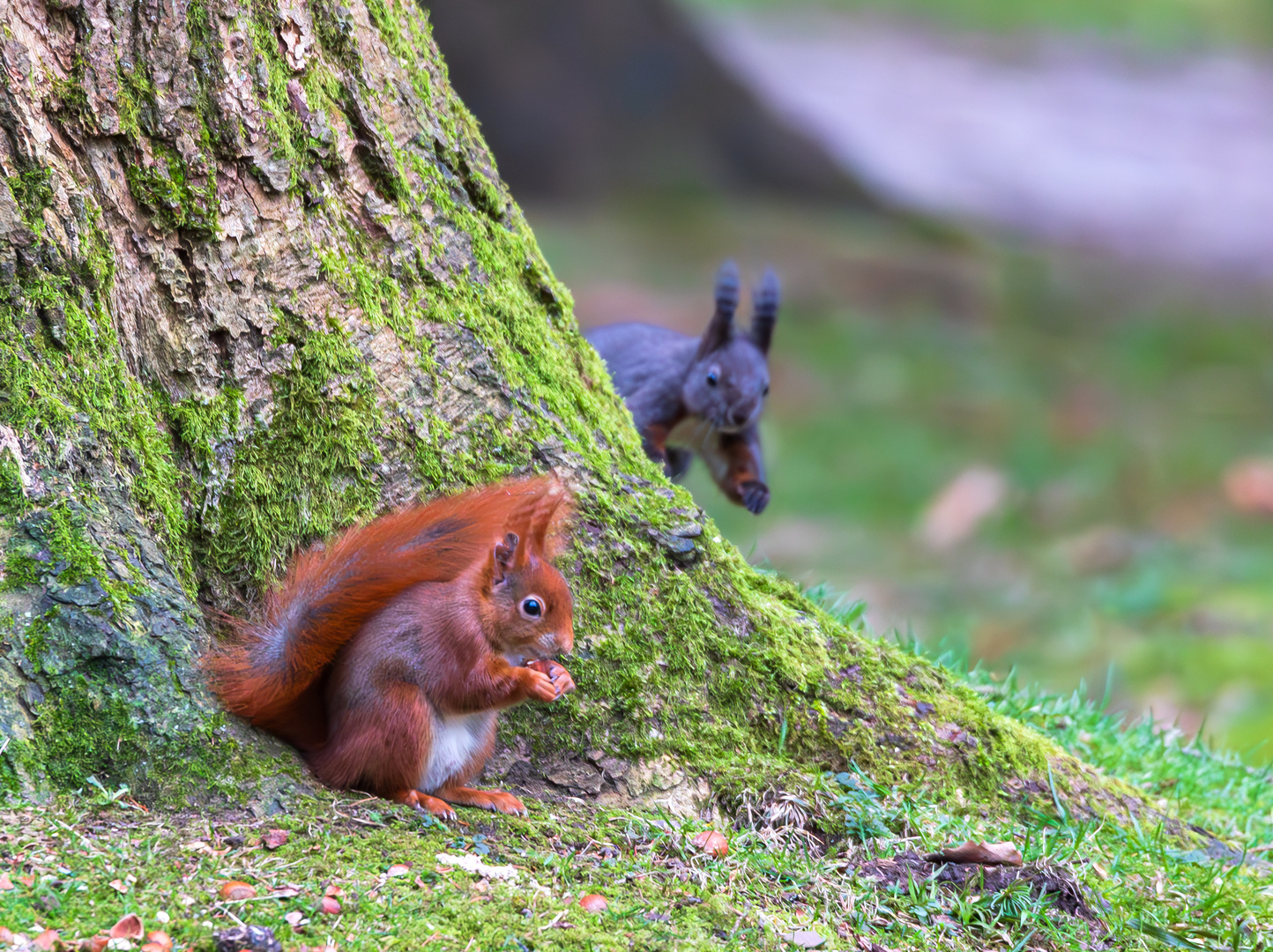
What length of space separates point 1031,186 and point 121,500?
12.6 metres

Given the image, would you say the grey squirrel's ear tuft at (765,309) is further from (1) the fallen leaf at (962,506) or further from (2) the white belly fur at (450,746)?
(1) the fallen leaf at (962,506)

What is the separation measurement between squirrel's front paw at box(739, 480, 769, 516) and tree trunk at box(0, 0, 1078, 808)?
1.29 meters

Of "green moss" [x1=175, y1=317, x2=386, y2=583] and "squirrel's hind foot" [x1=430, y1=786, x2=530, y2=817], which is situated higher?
"green moss" [x1=175, y1=317, x2=386, y2=583]

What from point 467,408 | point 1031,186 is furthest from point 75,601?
point 1031,186

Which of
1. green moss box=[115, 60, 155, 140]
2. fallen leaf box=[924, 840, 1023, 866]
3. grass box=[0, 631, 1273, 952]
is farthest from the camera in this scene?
fallen leaf box=[924, 840, 1023, 866]

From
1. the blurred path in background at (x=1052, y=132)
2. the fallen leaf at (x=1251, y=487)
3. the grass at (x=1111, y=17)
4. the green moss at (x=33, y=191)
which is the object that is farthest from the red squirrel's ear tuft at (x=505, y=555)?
the grass at (x=1111, y=17)

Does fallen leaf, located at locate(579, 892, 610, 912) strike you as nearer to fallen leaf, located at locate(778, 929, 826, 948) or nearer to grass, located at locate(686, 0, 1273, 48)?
fallen leaf, located at locate(778, 929, 826, 948)

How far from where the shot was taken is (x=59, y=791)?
6.55 feet

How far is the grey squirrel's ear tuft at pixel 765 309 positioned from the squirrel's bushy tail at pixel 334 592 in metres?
2.13

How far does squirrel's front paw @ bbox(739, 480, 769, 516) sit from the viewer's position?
4223mm

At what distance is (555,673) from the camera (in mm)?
2387

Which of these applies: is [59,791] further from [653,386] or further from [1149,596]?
[1149,596]

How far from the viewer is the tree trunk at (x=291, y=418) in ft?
6.84

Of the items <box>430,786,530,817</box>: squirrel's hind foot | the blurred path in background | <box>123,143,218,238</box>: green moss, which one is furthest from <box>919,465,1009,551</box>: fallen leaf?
<box>123,143,218,238</box>: green moss
